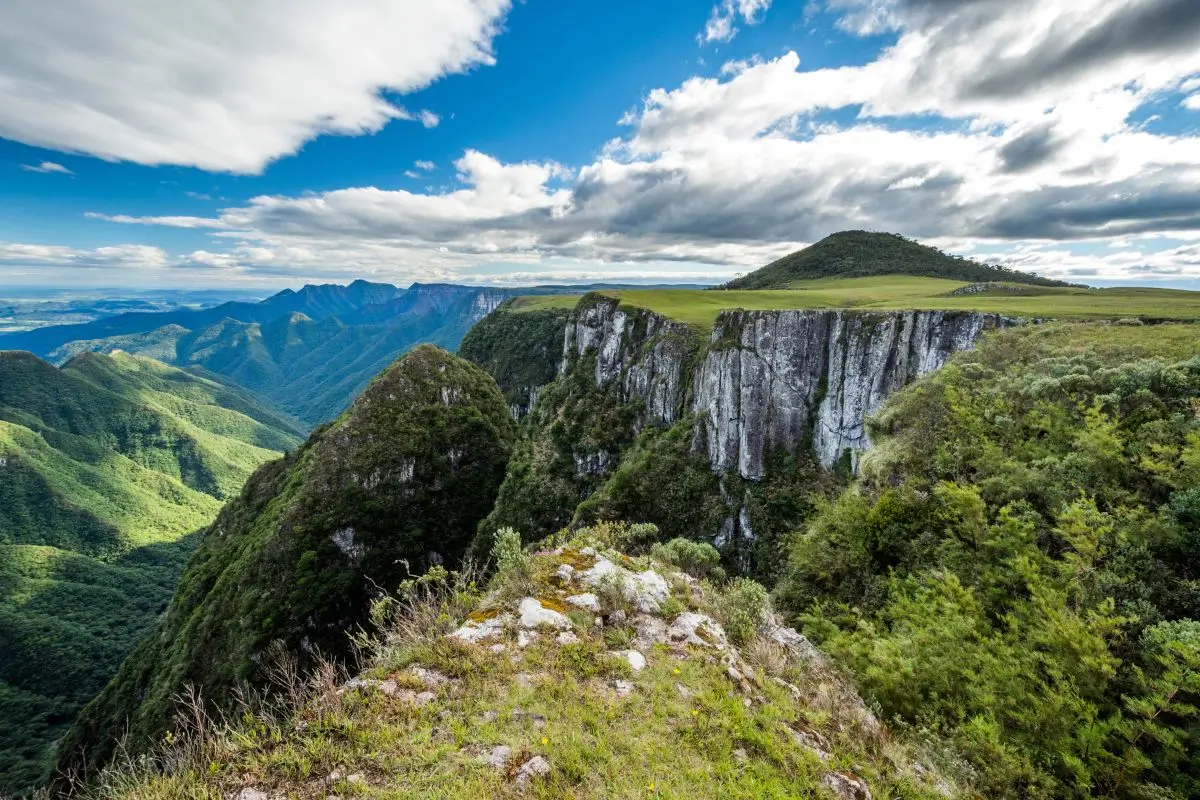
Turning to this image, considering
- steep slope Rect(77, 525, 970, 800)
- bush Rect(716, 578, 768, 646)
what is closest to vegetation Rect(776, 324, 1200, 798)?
steep slope Rect(77, 525, 970, 800)

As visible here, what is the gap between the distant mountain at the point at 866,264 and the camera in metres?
97.3

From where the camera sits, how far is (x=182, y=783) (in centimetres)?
521

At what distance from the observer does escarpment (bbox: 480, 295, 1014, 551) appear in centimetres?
3309

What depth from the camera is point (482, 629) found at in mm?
8492

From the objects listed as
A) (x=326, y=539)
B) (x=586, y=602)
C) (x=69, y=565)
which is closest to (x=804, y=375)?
(x=586, y=602)

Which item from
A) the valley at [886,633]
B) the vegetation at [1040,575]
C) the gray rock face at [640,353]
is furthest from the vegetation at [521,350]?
the vegetation at [1040,575]

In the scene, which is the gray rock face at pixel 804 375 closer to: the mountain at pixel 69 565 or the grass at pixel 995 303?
the grass at pixel 995 303

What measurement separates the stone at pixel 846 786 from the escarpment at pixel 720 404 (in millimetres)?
16158

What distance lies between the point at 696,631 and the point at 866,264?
121512mm

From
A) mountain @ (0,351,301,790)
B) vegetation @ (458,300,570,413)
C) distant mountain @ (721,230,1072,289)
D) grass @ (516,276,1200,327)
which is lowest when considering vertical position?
mountain @ (0,351,301,790)

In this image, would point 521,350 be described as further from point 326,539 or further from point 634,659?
point 634,659

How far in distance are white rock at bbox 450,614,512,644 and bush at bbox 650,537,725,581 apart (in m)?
5.60

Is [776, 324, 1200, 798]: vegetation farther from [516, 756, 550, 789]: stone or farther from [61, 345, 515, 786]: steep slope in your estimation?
[61, 345, 515, 786]: steep slope

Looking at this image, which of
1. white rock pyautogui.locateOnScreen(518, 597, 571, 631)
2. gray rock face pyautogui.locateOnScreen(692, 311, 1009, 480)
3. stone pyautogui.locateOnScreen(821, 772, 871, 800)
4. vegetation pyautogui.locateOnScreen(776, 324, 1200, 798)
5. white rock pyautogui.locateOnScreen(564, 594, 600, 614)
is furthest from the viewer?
gray rock face pyautogui.locateOnScreen(692, 311, 1009, 480)
